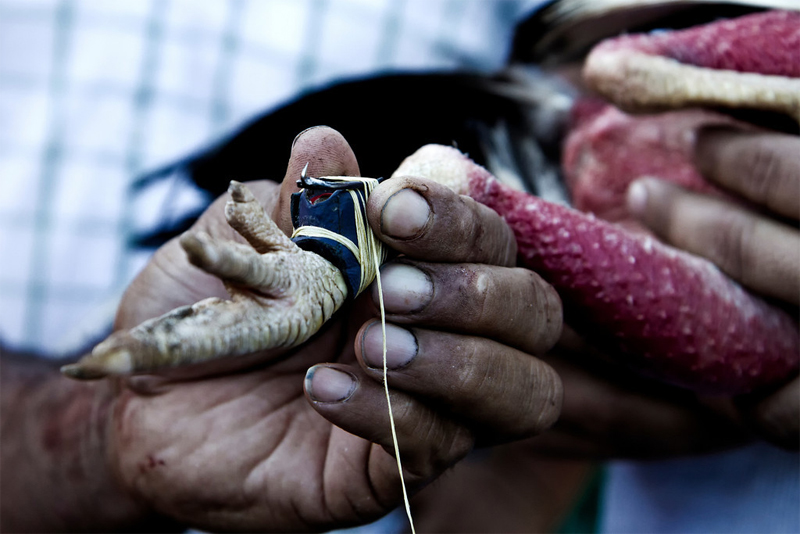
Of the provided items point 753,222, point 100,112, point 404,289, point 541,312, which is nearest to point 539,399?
point 541,312

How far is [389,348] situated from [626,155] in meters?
0.59

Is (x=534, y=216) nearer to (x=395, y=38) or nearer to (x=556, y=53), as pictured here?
(x=556, y=53)

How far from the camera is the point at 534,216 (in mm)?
499

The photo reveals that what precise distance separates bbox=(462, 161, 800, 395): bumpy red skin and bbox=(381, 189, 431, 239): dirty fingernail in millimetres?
122

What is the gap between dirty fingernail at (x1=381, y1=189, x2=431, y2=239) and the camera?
37cm

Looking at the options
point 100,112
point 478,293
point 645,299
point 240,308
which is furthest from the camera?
point 100,112

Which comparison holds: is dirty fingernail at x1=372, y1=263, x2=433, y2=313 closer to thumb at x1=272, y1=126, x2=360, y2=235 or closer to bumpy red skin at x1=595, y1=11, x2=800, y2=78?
thumb at x1=272, y1=126, x2=360, y2=235

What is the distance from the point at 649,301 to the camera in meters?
0.55

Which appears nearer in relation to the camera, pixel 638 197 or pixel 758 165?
pixel 758 165

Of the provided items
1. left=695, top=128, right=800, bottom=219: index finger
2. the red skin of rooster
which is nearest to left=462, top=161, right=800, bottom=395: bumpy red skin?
the red skin of rooster

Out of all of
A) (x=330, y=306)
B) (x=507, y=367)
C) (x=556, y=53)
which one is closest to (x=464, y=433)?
(x=507, y=367)

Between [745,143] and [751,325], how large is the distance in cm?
22

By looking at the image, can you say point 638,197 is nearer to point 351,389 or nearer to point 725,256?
point 725,256

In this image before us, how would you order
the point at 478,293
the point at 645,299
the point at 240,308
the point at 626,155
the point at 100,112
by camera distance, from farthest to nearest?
the point at 100,112
the point at 626,155
the point at 645,299
the point at 478,293
the point at 240,308
